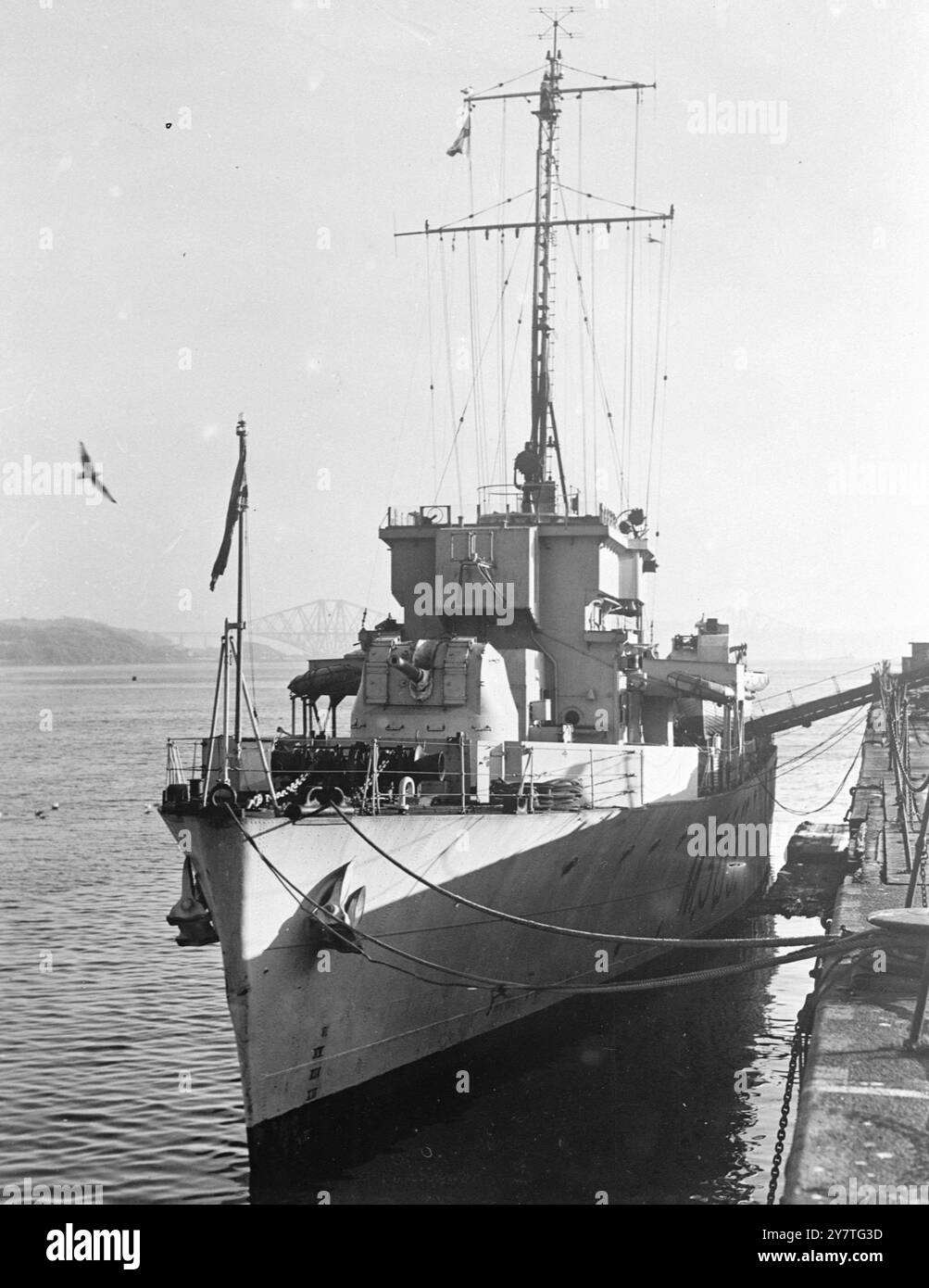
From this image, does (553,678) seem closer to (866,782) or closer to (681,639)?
(681,639)

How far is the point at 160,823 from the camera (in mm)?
35000

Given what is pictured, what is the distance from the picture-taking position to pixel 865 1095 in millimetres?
7395

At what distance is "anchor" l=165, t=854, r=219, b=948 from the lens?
12.2 meters

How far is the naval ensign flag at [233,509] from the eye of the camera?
11.4 metres

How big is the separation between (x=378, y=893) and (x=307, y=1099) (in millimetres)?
2133

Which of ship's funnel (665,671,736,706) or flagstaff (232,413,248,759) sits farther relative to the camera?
ship's funnel (665,671,736,706)

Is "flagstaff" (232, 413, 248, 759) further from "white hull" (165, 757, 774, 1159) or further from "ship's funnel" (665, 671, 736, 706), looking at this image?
"ship's funnel" (665, 671, 736, 706)

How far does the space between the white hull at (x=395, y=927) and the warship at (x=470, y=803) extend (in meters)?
0.03

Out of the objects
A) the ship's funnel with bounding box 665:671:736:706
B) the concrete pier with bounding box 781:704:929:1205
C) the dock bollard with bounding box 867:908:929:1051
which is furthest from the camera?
the ship's funnel with bounding box 665:671:736:706

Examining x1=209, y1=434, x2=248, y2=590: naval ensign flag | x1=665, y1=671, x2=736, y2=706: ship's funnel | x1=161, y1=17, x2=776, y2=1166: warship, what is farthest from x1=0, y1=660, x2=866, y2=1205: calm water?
x1=209, y1=434, x2=248, y2=590: naval ensign flag

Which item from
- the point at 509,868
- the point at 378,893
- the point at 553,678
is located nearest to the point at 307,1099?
the point at 378,893

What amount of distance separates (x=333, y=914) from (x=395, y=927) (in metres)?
1.08

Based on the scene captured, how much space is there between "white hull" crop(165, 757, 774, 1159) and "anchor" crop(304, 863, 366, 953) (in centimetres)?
7

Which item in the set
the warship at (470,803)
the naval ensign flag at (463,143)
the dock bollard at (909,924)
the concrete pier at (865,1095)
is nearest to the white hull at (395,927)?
the warship at (470,803)
